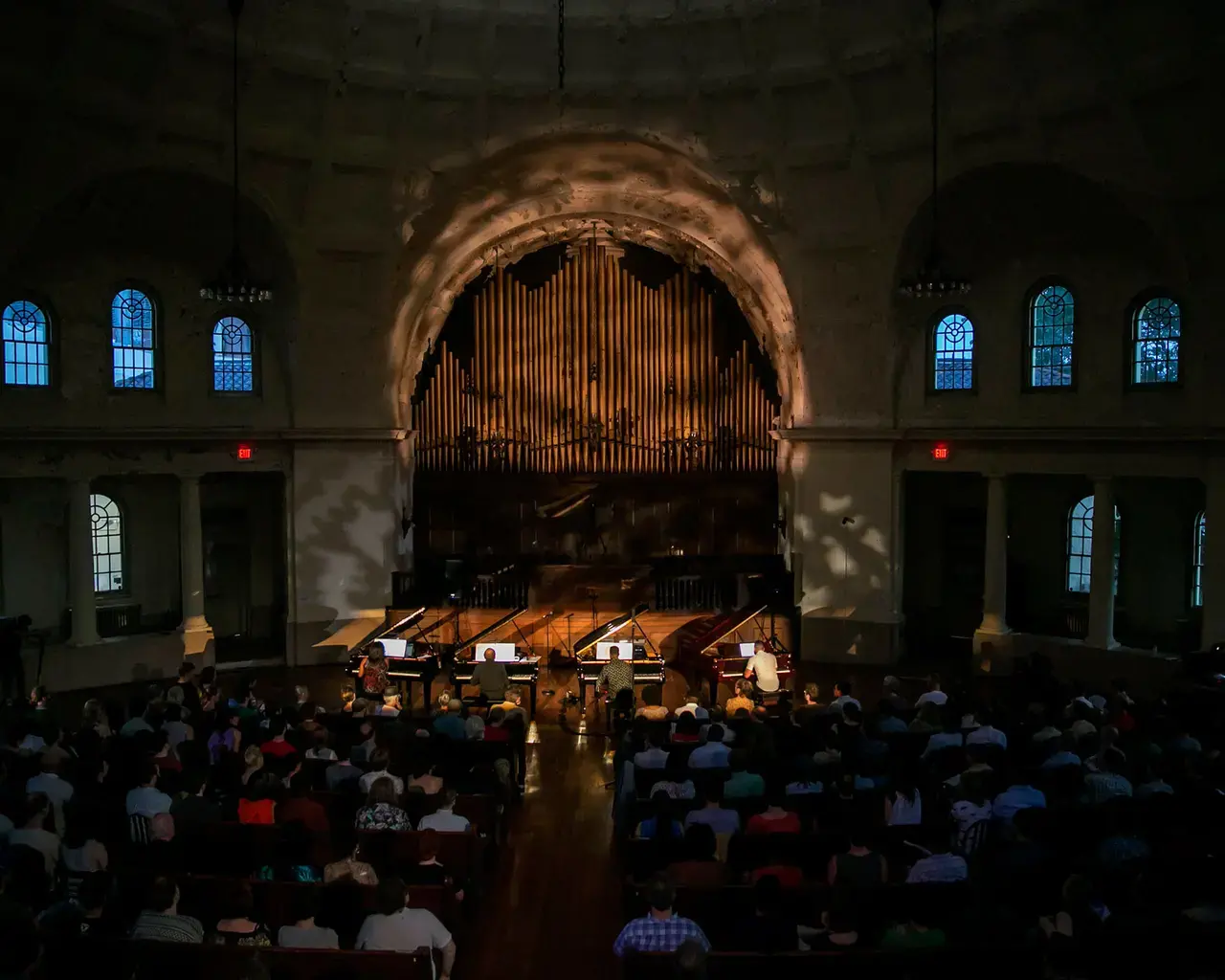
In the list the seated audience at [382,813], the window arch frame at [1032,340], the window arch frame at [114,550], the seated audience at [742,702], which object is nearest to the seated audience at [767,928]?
the seated audience at [382,813]

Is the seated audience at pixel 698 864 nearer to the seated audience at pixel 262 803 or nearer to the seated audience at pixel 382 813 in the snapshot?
the seated audience at pixel 382 813

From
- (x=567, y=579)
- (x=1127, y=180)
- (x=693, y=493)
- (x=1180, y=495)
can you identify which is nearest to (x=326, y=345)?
(x=567, y=579)

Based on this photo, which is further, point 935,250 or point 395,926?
point 935,250

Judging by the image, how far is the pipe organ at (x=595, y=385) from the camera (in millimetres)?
27438

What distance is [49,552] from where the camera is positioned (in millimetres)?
23703

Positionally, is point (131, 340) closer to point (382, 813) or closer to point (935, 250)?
point (935, 250)

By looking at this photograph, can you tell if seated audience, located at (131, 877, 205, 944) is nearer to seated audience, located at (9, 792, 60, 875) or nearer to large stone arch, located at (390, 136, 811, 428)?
seated audience, located at (9, 792, 60, 875)

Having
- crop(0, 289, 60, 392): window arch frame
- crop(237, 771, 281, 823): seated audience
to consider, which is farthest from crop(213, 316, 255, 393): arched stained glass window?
crop(237, 771, 281, 823): seated audience

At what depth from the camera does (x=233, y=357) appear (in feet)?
79.1

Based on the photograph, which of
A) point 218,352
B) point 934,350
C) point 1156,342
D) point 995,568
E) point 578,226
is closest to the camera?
point 1156,342

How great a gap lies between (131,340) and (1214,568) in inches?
828

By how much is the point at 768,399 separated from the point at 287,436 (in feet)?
37.1

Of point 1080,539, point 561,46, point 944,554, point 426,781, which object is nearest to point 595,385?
point 944,554

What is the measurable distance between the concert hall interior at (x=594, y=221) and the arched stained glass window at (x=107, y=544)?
A: 0.11 metres
